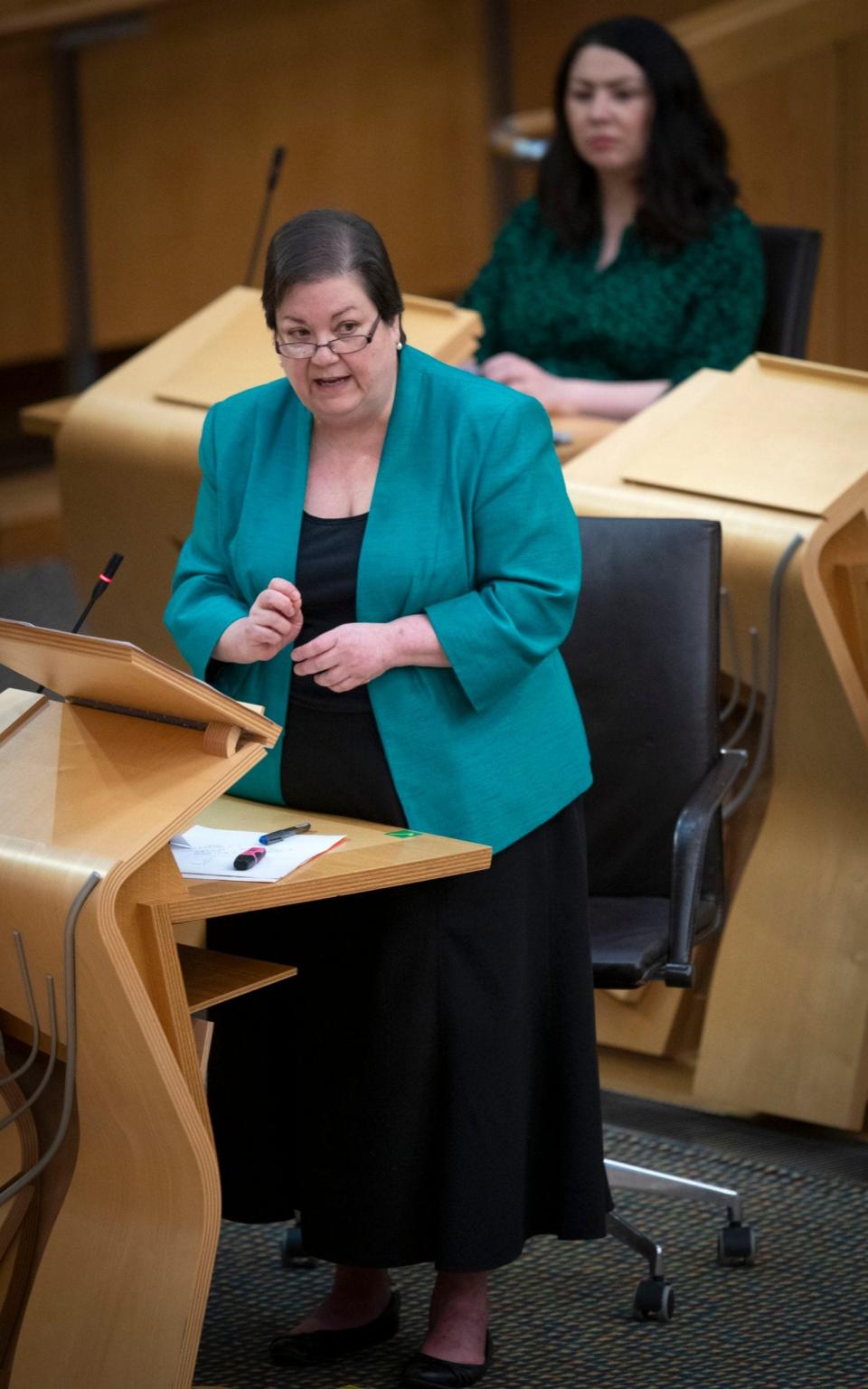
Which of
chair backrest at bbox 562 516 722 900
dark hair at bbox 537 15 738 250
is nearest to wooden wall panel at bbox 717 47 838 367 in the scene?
dark hair at bbox 537 15 738 250

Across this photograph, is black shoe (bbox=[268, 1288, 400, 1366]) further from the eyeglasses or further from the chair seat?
the eyeglasses

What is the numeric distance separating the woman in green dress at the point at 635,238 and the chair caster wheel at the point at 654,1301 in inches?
62.9

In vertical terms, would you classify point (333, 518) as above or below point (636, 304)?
above

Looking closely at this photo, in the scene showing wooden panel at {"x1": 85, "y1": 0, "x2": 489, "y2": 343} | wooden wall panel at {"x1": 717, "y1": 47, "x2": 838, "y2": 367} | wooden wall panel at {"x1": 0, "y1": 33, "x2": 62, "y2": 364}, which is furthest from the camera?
wooden panel at {"x1": 85, "y1": 0, "x2": 489, "y2": 343}

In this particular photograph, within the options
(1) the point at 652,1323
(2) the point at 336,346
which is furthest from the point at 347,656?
(1) the point at 652,1323

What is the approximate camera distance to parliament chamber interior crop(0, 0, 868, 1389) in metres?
1.88

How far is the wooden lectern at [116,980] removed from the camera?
1812 mm

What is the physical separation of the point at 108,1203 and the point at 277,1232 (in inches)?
28.3

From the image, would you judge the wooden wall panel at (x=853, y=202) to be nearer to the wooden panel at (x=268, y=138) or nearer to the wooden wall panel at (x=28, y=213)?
the wooden panel at (x=268, y=138)

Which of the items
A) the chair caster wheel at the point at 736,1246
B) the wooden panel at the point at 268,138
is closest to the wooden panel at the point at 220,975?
the chair caster wheel at the point at 736,1246

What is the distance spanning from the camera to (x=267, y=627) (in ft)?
6.46

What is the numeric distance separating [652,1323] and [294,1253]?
0.47 metres

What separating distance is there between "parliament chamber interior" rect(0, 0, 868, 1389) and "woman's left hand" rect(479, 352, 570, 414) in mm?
24

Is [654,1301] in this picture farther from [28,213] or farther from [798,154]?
[28,213]
